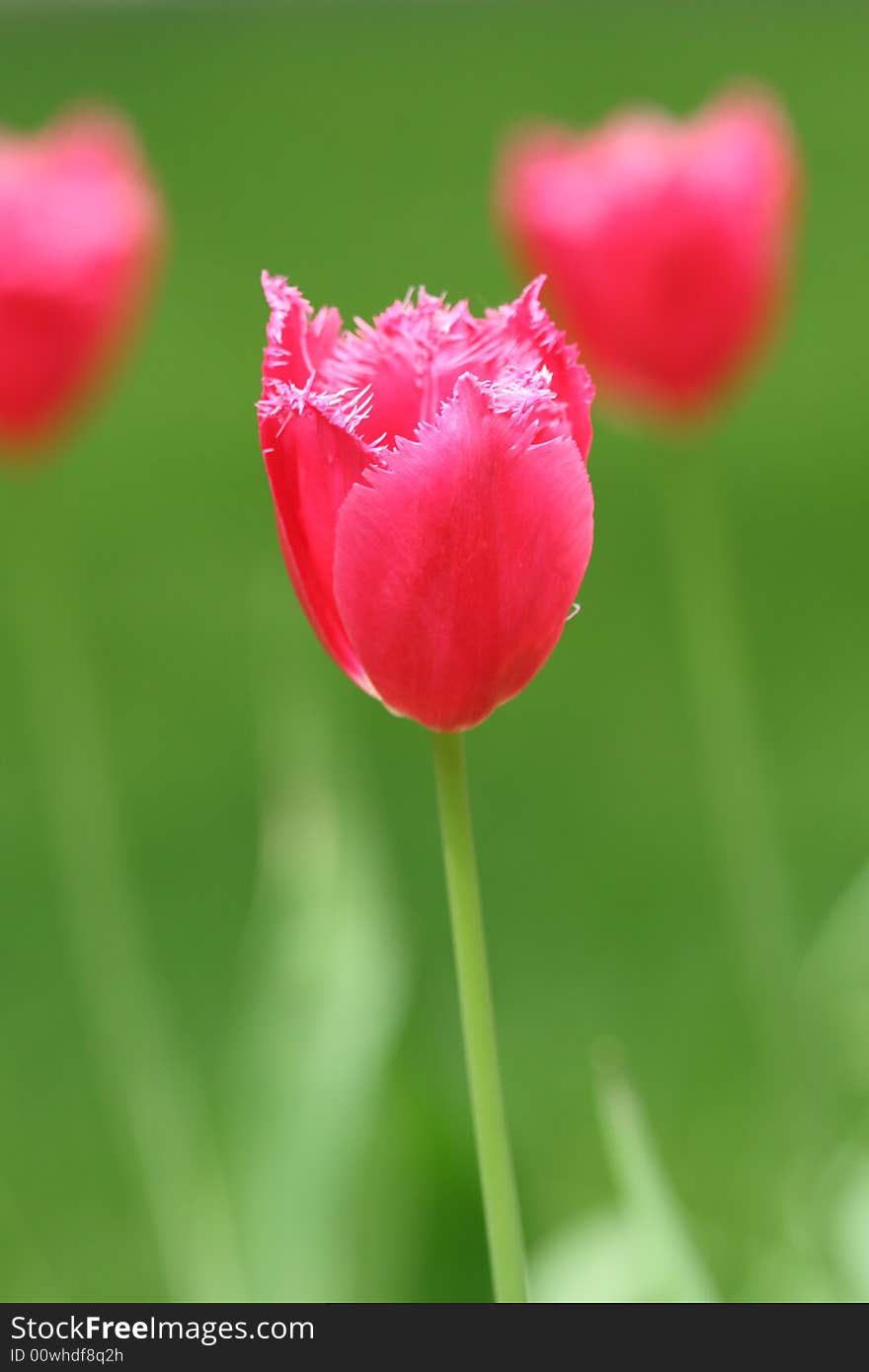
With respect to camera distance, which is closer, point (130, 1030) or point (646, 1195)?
point (646, 1195)

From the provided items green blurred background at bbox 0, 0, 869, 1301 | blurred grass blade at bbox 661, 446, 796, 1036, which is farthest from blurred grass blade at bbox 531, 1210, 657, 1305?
blurred grass blade at bbox 661, 446, 796, 1036

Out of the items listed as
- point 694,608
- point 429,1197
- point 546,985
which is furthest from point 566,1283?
point 694,608

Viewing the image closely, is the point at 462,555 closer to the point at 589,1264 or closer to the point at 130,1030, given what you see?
the point at 589,1264

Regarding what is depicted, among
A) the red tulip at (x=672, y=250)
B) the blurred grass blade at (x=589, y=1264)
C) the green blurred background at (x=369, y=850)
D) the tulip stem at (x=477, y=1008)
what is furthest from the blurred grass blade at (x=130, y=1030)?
the tulip stem at (x=477, y=1008)

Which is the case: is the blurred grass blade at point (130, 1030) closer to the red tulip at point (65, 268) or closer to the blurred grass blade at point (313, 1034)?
the blurred grass blade at point (313, 1034)

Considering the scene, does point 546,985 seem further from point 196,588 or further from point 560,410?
point 560,410

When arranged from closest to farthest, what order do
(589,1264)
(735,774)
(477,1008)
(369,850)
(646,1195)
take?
(477,1008)
(646,1195)
(589,1264)
(369,850)
(735,774)

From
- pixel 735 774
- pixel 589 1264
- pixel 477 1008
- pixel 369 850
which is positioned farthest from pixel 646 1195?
pixel 735 774

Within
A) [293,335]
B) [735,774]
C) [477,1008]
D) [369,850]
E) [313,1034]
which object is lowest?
[477,1008]
